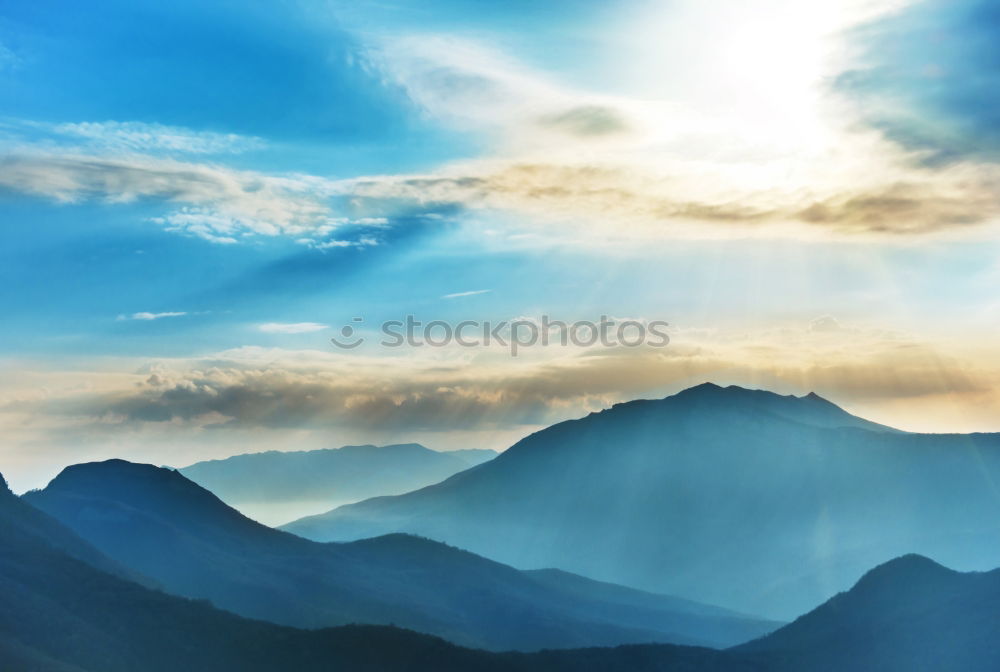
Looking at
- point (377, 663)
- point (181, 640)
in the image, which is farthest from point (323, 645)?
point (181, 640)

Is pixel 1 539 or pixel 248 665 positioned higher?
pixel 1 539

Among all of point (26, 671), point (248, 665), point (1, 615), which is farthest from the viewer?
point (248, 665)

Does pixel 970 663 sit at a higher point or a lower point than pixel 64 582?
lower

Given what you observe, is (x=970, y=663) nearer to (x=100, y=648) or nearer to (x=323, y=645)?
(x=323, y=645)

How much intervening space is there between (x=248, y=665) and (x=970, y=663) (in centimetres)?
13859

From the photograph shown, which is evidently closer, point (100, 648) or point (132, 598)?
point (100, 648)

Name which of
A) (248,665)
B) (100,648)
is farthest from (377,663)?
(100,648)

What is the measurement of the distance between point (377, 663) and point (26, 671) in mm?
75770

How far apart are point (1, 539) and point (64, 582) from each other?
17031 mm

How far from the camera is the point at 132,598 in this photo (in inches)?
7790

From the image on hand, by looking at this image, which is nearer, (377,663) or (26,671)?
(26,671)

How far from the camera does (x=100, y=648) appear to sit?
172 m

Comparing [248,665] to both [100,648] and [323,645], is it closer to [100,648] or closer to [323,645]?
[323,645]

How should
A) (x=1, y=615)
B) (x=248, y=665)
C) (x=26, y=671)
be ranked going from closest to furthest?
(x=26, y=671)
(x=1, y=615)
(x=248, y=665)
